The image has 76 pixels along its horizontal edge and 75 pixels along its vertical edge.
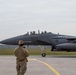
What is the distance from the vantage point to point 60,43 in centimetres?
2762

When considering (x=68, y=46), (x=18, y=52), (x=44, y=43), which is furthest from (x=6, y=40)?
(x=18, y=52)

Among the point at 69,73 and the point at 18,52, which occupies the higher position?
the point at 18,52

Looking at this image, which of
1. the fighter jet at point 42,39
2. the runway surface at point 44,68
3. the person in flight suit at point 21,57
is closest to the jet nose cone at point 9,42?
the fighter jet at point 42,39

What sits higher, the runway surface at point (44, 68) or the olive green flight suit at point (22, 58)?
the olive green flight suit at point (22, 58)

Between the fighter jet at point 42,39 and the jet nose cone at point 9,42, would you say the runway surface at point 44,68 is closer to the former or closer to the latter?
the fighter jet at point 42,39

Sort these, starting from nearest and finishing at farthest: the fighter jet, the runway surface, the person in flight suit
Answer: the person in flight suit
the runway surface
the fighter jet

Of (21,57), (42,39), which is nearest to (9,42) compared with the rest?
(42,39)

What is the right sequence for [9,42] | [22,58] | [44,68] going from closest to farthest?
[22,58], [44,68], [9,42]

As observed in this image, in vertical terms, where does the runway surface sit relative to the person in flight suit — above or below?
below

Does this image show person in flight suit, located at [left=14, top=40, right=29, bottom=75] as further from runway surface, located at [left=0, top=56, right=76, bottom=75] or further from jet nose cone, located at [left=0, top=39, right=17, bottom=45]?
jet nose cone, located at [left=0, top=39, right=17, bottom=45]

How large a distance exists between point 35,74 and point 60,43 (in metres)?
15.3

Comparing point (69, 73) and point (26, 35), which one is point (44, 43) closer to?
point (26, 35)

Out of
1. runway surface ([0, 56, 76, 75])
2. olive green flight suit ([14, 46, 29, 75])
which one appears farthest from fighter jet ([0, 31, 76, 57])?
olive green flight suit ([14, 46, 29, 75])

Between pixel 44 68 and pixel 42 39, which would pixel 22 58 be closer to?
pixel 44 68
